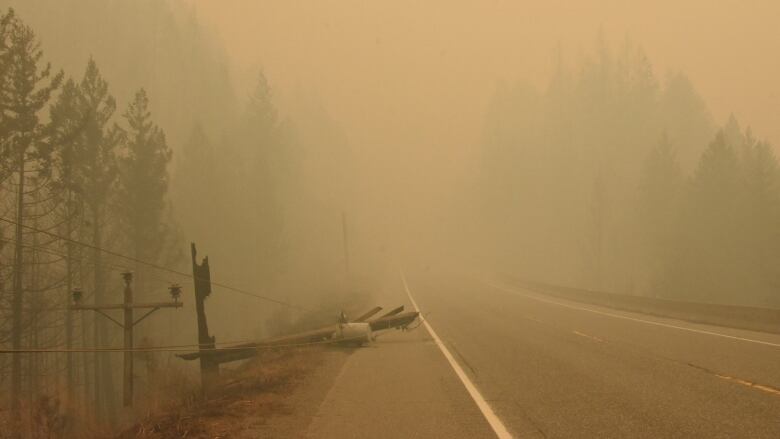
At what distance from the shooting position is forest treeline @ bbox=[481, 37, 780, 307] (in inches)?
1642

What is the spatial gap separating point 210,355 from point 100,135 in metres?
19.7

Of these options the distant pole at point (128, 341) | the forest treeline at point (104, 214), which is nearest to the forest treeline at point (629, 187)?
the forest treeline at point (104, 214)

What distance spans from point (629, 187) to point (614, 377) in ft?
176

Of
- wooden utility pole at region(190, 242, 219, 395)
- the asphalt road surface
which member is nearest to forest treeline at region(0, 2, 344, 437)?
wooden utility pole at region(190, 242, 219, 395)

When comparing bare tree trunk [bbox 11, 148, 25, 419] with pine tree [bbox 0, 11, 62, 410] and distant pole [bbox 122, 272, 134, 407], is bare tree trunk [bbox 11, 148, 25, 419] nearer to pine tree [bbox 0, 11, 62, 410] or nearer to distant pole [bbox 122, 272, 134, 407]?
pine tree [bbox 0, 11, 62, 410]

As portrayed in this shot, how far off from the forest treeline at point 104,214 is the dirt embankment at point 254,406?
11.0ft

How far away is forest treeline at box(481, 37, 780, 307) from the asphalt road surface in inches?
980

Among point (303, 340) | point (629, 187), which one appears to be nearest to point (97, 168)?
point (303, 340)

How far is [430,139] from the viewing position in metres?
161

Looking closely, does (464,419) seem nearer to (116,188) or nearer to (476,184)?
(116,188)

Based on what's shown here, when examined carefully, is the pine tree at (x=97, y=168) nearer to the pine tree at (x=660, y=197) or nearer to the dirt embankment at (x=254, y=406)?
the dirt embankment at (x=254, y=406)

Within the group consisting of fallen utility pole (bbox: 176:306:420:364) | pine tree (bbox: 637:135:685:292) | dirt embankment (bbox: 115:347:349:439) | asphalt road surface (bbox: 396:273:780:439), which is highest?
pine tree (bbox: 637:135:685:292)

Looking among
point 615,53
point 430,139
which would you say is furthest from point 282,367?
point 430,139

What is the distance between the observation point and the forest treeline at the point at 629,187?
137 feet
